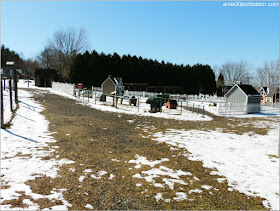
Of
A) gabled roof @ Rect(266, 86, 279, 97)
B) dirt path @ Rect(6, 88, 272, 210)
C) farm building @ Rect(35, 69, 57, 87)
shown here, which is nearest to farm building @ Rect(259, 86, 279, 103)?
gabled roof @ Rect(266, 86, 279, 97)

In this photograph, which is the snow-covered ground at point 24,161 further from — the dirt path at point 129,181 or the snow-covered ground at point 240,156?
the snow-covered ground at point 240,156

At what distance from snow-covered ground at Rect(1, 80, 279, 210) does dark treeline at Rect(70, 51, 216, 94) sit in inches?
1447

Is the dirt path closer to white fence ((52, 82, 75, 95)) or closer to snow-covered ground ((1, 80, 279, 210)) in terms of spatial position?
snow-covered ground ((1, 80, 279, 210))

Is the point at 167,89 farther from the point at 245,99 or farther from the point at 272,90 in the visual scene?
→ the point at 245,99

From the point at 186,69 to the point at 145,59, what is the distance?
12.4 meters

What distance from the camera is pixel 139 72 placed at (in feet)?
177

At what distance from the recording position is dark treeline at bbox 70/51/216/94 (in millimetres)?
47094

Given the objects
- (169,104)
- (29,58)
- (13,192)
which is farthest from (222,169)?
(29,58)

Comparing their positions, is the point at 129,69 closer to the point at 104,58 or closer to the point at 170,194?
the point at 104,58

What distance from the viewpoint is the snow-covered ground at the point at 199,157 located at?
17.0 ft

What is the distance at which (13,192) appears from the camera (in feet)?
15.2

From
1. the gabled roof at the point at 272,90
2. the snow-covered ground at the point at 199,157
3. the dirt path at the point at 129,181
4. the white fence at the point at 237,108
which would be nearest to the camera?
the dirt path at the point at 129,181

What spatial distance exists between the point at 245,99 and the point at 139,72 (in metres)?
34.3

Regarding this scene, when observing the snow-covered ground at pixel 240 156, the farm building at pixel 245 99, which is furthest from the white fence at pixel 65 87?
the snow-covered ground at pixel 240 156
